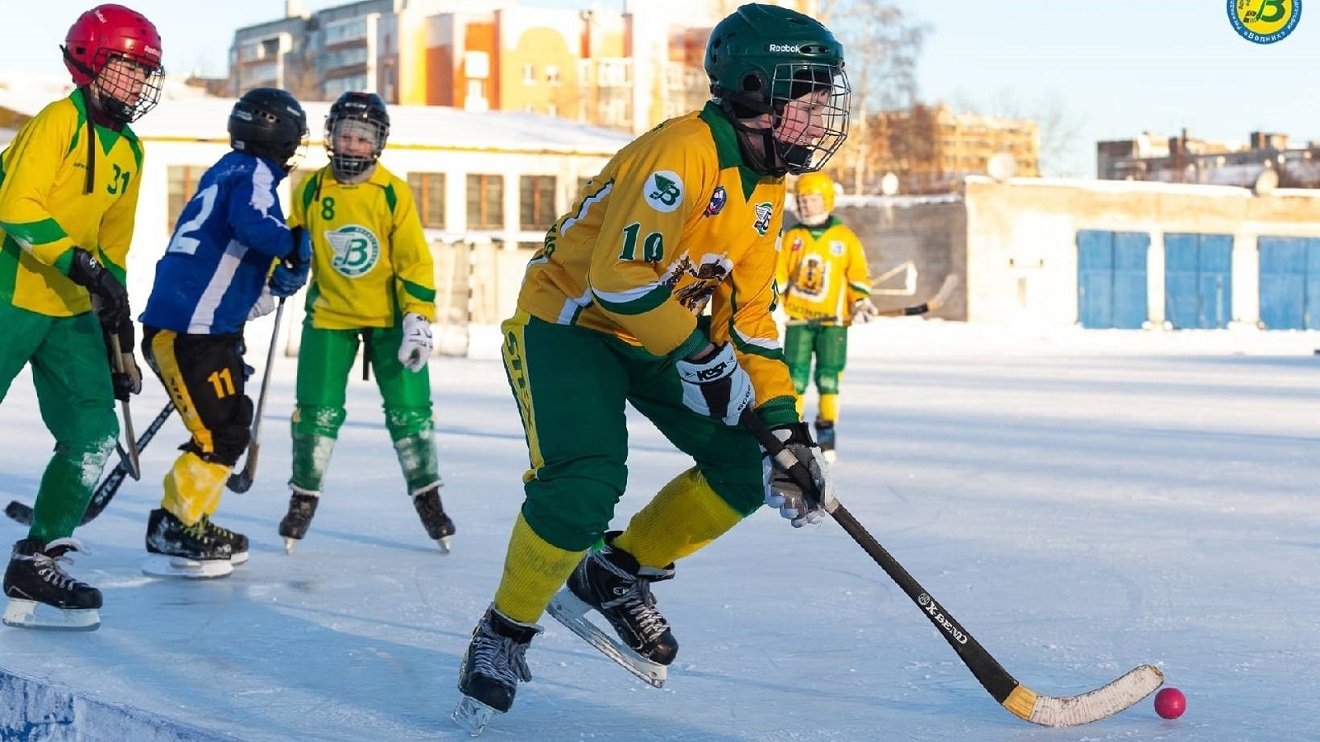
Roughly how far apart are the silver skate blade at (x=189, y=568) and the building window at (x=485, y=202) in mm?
27668

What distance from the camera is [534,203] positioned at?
32781 mm

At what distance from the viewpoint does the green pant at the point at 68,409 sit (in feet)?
13.7

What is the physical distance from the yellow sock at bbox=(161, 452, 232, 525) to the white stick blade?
2655mm

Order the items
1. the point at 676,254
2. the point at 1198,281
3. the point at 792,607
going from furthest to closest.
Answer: the point at 1198,281 → the point at 792,607 → the point at 676,254

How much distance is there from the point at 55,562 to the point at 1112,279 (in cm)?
3419

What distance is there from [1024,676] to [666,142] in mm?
1429

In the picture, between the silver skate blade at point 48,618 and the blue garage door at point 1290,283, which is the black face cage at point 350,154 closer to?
the silver skate blade at point 48,618

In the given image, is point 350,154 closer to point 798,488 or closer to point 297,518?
point 297,518

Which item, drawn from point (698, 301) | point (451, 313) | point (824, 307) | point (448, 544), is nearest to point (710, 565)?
point (448, 544)

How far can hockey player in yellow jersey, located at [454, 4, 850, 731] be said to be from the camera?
303cm

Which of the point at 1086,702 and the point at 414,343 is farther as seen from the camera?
the point at 414,343

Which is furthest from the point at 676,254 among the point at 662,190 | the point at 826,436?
the point at 826,436

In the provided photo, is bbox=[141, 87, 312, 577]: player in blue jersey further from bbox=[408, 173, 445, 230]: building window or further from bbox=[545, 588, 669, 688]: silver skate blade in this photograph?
bbox=[408, 173, 445, 230]: building window

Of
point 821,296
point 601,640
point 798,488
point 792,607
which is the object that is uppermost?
point 821,296
